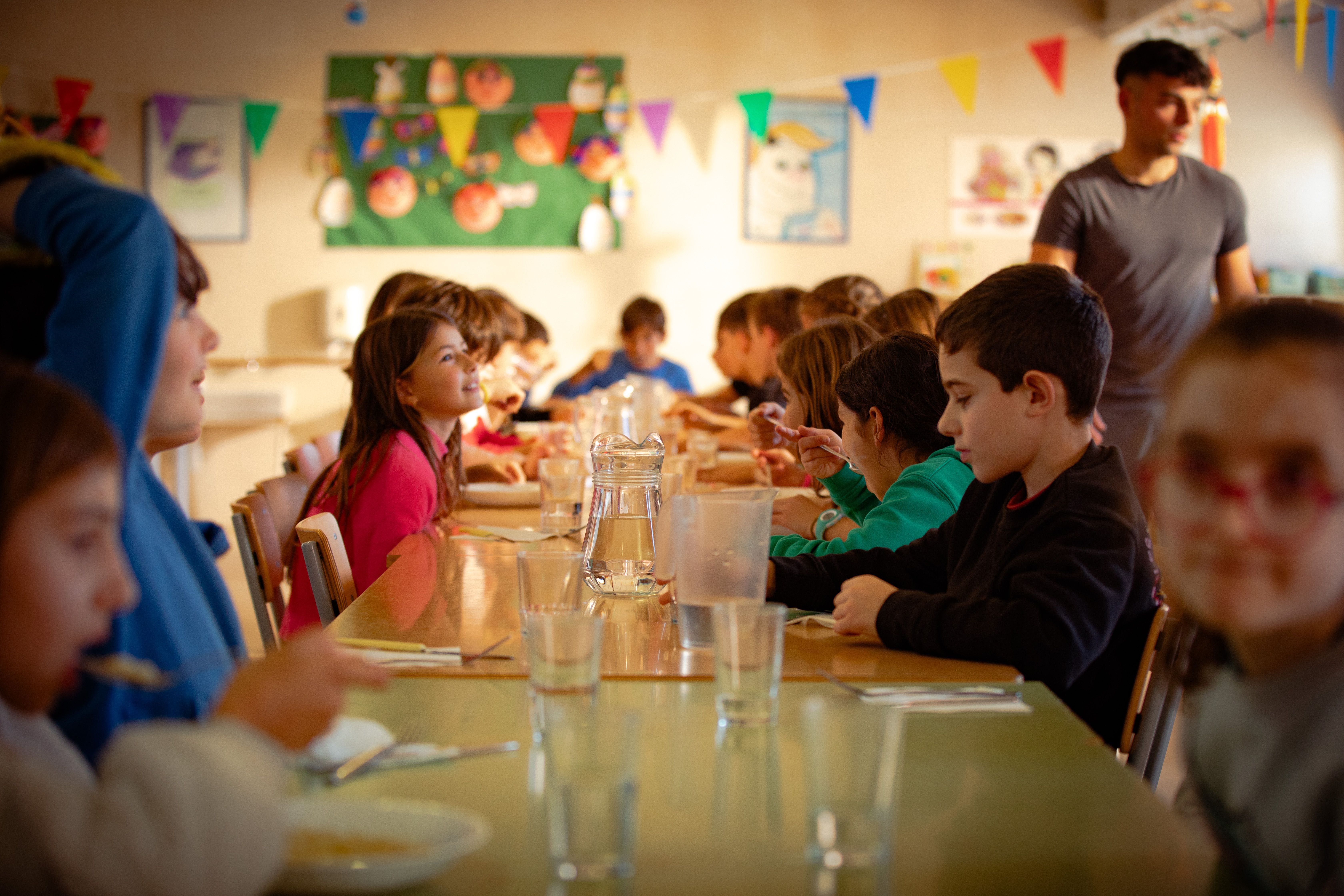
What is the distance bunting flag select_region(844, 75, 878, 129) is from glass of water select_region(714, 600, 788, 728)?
17.0ft

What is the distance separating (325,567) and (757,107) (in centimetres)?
460

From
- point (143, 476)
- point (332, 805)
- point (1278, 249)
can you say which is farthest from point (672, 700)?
point (1278, 249)

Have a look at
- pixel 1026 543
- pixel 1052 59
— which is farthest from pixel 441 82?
pixel 1026 543

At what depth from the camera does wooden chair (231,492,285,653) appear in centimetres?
204

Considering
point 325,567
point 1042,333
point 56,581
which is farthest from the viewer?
point 325,567

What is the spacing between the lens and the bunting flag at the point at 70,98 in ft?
18.9

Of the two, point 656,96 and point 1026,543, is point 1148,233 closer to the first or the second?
point 1026,543

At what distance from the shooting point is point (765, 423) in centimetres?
266

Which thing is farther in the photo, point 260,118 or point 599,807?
point 260,118

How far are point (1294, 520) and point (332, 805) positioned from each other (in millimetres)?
608

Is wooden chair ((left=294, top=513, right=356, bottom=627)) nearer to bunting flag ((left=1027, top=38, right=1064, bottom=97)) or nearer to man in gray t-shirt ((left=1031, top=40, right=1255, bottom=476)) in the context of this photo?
man in gray t-shirt ((left=1031, top=40, right=1255, bottom=476))

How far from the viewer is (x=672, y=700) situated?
1.06 meters

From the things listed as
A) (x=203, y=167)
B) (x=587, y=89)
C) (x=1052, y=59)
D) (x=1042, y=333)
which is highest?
(x=1052, y=59)

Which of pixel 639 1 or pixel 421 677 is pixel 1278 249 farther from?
pixel 421 677
